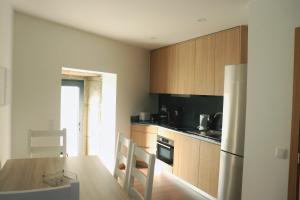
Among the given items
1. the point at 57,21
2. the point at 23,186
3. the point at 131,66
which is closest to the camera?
the point at 23,186

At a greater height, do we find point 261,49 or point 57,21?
point 57,21

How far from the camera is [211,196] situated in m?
3.07

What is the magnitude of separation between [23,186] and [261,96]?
208 centimetres

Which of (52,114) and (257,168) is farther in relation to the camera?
(52,114)

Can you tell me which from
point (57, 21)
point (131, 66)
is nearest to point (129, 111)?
point (131, 66)

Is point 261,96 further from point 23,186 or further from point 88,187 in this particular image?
point 23,186

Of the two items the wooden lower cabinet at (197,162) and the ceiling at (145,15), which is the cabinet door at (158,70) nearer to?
the ceiling at (145,15)

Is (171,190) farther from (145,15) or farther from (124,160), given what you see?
(145,15)

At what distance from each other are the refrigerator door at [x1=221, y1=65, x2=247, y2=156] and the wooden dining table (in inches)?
57.2

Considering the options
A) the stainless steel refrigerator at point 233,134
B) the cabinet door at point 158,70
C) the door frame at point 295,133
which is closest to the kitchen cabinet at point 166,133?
the cabinet door at point 158,70

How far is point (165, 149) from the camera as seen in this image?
3.98m

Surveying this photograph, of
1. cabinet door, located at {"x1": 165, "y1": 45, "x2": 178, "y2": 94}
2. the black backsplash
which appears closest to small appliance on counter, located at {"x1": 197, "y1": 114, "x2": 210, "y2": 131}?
the black backsplash

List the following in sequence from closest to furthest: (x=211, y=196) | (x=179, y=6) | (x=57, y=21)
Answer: (x=179, y=6)
(x=211, y=196)
(x=57, y=21)

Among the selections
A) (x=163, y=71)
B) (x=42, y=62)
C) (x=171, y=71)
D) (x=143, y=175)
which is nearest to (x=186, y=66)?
(x=171, y=71)
